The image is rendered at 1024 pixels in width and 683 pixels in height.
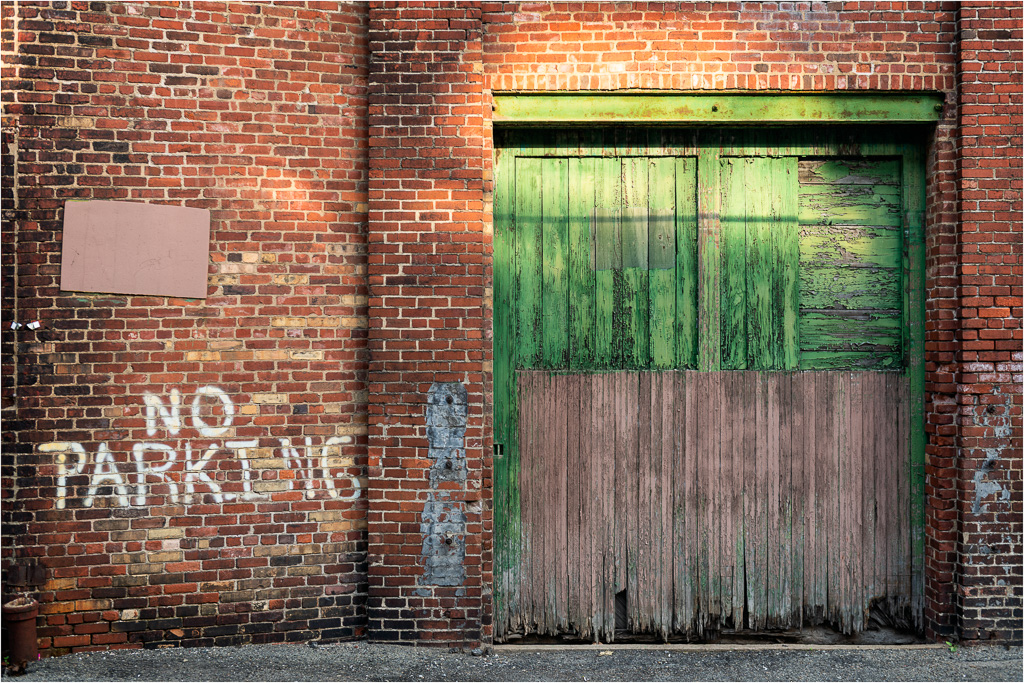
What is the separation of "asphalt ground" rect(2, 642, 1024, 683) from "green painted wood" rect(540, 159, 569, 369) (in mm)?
1968

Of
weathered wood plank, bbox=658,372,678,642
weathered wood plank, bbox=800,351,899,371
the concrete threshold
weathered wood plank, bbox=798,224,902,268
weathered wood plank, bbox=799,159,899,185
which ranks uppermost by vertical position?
weathered wood plank, bbox=799,159,899,185

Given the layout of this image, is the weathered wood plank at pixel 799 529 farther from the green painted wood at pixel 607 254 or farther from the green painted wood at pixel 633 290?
the green painted wood at pixel 607 254

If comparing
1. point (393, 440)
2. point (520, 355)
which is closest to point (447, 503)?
point (393, 440)

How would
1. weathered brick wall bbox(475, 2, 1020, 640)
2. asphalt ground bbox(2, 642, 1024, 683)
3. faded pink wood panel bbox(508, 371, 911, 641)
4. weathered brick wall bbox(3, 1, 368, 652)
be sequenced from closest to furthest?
1. asphalt ground bbox(2, 642, 1024, 683)
2. weathered brick wall bbox(3, 1, 368, 652)
3. weathered brick wall bbox(475, 2, 1020, 640)
4. faded pink wood panel bbox(508, 371, 911, 641)

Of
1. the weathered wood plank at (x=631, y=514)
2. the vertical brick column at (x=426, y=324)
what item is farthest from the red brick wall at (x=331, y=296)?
the weathered wood plank at (x=631, y=514)

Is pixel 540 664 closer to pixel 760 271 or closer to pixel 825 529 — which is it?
pixel 825 529

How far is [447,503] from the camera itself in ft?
13.6

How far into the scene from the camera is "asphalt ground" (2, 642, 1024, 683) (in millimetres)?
3863

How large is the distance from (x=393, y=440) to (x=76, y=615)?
7.62ft

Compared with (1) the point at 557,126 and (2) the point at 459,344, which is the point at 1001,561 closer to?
(2) the point at 459,344

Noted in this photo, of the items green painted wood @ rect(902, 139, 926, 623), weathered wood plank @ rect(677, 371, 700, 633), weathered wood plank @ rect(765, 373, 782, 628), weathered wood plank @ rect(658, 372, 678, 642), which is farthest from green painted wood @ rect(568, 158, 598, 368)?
green painted wood @ rect(902, 139, 926, 623)

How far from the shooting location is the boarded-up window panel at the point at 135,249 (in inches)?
163

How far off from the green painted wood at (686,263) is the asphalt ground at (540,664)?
1.97m

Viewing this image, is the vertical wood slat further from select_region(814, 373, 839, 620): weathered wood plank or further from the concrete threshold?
the concrete threshold
